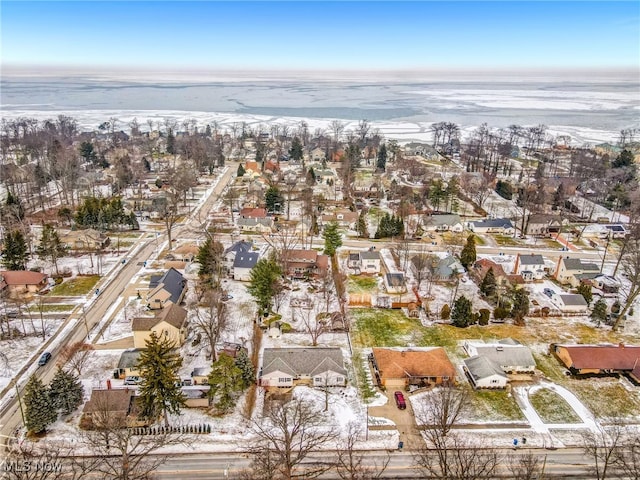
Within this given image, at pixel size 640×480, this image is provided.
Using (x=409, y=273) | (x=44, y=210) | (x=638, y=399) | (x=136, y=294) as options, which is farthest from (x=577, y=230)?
(x=44, y=210)

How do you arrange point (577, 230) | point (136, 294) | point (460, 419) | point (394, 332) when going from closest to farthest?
1. point (460, 419)
2. point (394, 332)
3. point (136, 294)
4. point (577, 230)

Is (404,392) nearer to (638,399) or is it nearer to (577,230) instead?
(638,399)

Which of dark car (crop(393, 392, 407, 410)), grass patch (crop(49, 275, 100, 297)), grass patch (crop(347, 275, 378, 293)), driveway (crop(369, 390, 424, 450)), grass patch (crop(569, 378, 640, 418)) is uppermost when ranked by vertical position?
dark car (crop(393, 392, 407, 410))

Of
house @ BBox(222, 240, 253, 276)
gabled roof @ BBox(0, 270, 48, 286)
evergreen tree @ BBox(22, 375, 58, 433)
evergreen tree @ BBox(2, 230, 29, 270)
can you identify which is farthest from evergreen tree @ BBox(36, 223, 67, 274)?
evergreen tree @ BBox(22, 375, 58, 433)

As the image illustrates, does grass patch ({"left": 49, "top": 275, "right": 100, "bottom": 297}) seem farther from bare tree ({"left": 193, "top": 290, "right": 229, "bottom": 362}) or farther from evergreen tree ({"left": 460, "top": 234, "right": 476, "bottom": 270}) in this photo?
evergreen tree ({"left": 460, "top": 234, "right": 476, "bottom": 270})

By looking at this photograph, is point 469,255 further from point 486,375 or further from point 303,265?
point 486,375

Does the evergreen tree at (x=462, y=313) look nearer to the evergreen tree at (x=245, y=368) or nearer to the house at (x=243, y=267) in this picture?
the evergreen tree at (x=245, y=368)
